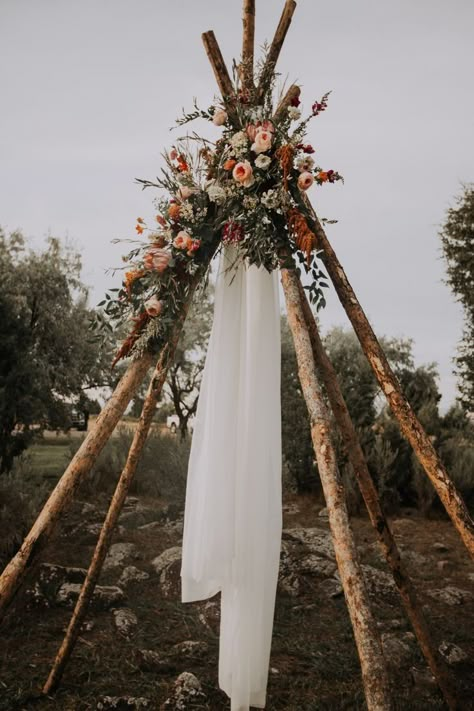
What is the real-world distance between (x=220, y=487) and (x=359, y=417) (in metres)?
7.07

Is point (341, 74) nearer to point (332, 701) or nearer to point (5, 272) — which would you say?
point (332, 701)

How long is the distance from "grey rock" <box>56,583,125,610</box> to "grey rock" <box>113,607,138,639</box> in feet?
Result: 0.47

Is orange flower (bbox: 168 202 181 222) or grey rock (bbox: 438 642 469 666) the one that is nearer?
orange flower (bbox: 168 202 181 222)

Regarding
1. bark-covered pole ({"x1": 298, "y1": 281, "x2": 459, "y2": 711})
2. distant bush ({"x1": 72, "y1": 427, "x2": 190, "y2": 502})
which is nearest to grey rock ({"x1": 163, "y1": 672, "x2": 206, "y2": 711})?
bark-covered pole ({"x1": 298, "y1": 281, "x2": 459, "y2": 711})

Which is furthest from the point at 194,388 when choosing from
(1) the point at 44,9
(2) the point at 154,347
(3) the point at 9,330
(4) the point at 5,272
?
(2) the point at 154,347

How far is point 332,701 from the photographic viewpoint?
127 inches

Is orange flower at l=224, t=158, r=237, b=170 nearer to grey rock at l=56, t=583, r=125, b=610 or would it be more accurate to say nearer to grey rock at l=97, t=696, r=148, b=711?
grey rock at l=97, t=696, r=148, b=711

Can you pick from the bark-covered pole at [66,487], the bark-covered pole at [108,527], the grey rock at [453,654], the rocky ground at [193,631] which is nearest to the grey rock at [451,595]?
the rocky ground at [193,631]

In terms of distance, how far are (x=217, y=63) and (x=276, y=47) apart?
0.39 meters

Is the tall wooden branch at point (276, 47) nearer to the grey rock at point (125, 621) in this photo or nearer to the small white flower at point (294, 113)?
the small white flower at point (294, 113)

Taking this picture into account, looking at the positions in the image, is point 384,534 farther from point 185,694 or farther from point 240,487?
point 185,694

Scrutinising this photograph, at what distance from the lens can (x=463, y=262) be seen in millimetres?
13625

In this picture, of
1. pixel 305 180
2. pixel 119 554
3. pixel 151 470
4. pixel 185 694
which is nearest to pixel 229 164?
pixel 305 180

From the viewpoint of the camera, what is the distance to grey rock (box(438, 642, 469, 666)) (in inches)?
147
